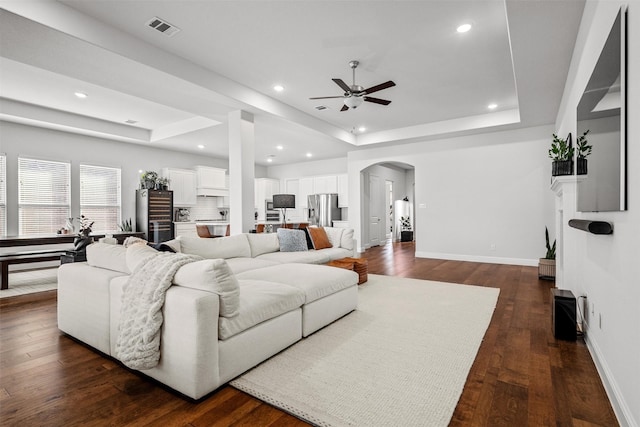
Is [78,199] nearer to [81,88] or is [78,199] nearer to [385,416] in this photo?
[81,88]

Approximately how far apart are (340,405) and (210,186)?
8301 millimetres

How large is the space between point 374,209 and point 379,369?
777 cm

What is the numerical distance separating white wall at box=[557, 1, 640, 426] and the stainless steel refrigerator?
23.0ft

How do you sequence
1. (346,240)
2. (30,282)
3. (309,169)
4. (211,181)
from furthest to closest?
(309,169), (211,181), (346,240), (30,282)

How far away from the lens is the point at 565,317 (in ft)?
9.02

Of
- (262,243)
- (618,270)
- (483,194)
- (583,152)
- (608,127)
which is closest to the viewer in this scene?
(618,270)

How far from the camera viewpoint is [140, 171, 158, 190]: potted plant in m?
7.48

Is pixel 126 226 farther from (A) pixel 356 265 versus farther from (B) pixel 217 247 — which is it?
(A) pixel 356 265

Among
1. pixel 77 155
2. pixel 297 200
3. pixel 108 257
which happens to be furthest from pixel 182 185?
pixel 108 257

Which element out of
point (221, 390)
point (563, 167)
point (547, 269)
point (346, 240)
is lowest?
point (221, 390)

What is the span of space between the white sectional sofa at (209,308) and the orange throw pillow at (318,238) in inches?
64.3

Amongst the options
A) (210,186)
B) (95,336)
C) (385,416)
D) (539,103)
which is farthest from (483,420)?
(210,186)

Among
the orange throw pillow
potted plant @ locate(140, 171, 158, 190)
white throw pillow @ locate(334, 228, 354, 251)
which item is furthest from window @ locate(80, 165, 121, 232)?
white throw pillow @ locate(334, 228, 354, 251)

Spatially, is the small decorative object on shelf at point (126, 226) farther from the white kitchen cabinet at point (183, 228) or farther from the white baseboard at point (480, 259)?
the white baseboard at point (480, 259)
